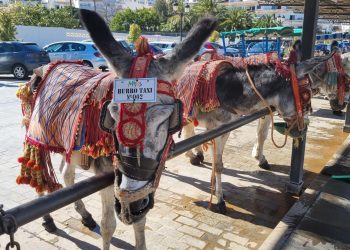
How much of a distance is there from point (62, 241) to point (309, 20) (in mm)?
3948

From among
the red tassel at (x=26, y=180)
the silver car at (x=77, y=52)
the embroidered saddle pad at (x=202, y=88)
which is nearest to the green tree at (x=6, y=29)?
the silver car at (x=77, y=52)

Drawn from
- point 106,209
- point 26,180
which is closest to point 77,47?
point 26,180

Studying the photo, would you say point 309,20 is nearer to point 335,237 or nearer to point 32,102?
point 335,237

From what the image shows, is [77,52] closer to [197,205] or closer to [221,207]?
[197,205]

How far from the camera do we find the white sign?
185 cm

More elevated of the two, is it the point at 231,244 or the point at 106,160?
the point at 106,160

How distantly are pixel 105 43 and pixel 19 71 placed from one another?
50.2 feet

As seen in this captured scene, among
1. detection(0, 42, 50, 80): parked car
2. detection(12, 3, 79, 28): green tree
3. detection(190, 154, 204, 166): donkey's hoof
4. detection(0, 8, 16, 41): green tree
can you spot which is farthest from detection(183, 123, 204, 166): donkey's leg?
detection(12, 3, 79, 28): green tree

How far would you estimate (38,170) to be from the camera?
3.10 m

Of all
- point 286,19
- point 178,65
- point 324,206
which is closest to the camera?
point 178,65

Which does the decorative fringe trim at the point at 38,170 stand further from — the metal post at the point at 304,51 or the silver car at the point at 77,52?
the silver car at the point at 77,52

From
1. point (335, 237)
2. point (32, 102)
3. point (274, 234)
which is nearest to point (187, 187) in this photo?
point (274, 234)

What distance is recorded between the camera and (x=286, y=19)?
224 feet

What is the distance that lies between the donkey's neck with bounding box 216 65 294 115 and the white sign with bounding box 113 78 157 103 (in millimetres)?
2542
